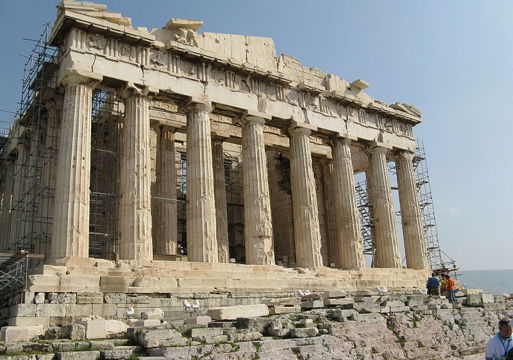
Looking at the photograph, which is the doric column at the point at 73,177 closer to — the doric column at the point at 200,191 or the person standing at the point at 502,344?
the doric column at the point at 200,191

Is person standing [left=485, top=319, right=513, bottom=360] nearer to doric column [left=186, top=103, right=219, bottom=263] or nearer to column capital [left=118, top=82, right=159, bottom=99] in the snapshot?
doric column [left=186, top=103, right=219, bottom=263]

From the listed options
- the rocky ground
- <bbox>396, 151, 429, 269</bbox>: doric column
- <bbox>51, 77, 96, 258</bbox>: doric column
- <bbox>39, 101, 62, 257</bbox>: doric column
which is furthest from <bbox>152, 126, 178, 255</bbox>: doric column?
<bbox>396, 151, 429, 269</bbox>: doric column

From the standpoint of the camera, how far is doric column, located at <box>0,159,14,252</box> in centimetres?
2385

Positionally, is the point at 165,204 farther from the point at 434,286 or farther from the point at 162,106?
the point at 434,286

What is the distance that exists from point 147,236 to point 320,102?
11.1 m

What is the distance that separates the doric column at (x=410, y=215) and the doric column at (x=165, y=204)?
12075mm

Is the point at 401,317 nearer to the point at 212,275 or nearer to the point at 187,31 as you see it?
the point at 212,275

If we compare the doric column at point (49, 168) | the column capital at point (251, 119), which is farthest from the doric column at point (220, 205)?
the doric column at point (49, 168)

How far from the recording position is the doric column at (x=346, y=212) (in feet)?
76.8

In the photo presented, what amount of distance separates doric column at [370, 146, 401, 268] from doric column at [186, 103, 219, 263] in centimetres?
959

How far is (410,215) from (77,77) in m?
17.4

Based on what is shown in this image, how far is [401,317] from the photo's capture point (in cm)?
1280

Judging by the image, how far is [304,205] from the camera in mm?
22484

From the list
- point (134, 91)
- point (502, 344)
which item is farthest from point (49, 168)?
point (502, 344)
